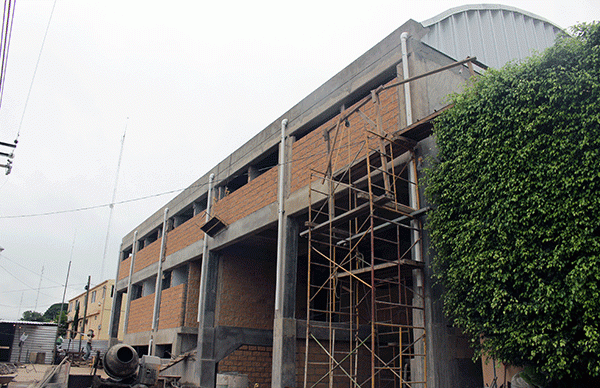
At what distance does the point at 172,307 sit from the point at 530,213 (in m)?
16.5

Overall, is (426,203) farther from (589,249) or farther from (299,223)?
(299,223)

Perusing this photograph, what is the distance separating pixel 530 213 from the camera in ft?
25.0

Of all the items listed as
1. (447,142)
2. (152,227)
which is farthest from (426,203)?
(152,227)

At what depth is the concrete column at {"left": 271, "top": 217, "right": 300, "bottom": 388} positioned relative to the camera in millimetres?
12562

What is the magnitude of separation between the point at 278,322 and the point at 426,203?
5804mm

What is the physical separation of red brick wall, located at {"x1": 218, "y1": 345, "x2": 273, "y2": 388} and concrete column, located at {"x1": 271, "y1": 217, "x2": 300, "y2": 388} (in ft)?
14.0

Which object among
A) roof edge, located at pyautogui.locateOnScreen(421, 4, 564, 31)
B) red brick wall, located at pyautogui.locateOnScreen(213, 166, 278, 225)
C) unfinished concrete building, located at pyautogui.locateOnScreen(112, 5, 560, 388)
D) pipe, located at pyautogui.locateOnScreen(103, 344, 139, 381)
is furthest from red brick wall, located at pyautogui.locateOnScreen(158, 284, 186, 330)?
roof edge, located at pyautogui.locateOnScreen(421, 4, 564, 31)

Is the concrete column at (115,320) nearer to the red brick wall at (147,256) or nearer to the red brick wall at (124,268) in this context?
the red brick wall at (124,268)

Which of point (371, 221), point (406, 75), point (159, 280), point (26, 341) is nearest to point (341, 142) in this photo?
point (406, 75)

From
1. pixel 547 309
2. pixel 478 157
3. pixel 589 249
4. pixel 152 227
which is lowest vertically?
pixel 547 309

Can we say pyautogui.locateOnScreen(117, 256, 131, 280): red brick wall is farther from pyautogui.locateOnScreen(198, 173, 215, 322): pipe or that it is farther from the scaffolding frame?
the scaffolding frame

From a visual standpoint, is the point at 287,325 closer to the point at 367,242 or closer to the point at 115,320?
the point at 367,242

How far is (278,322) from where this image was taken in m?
13.2

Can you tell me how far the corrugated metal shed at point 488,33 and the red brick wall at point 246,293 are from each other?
38.9 ft
